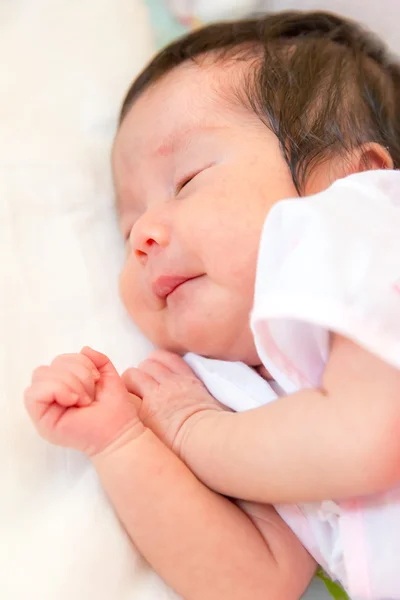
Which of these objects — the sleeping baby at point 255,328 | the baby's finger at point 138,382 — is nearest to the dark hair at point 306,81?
the sleeping baby at point 255,328

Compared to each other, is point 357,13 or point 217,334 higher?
point 357,13

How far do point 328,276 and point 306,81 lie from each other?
1.44 feet

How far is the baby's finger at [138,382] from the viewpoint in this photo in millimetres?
834

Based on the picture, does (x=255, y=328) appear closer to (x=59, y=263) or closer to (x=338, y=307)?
(x=338, y=307)

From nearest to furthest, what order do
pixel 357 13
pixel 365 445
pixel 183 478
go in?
pixel 365 445
pixel 183 478
pixel 357 13

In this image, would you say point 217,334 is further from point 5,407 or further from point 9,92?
point 9,92

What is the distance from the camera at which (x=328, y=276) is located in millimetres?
560

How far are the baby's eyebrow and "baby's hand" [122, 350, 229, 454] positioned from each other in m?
0.28

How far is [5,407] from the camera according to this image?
0.78 metres

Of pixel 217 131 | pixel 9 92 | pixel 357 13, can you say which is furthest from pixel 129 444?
pixel 357 13

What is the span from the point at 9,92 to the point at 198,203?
20.5 inches

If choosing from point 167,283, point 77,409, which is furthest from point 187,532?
point 167,283

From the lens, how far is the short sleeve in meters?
0.54

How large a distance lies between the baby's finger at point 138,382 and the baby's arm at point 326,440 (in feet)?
0.50
